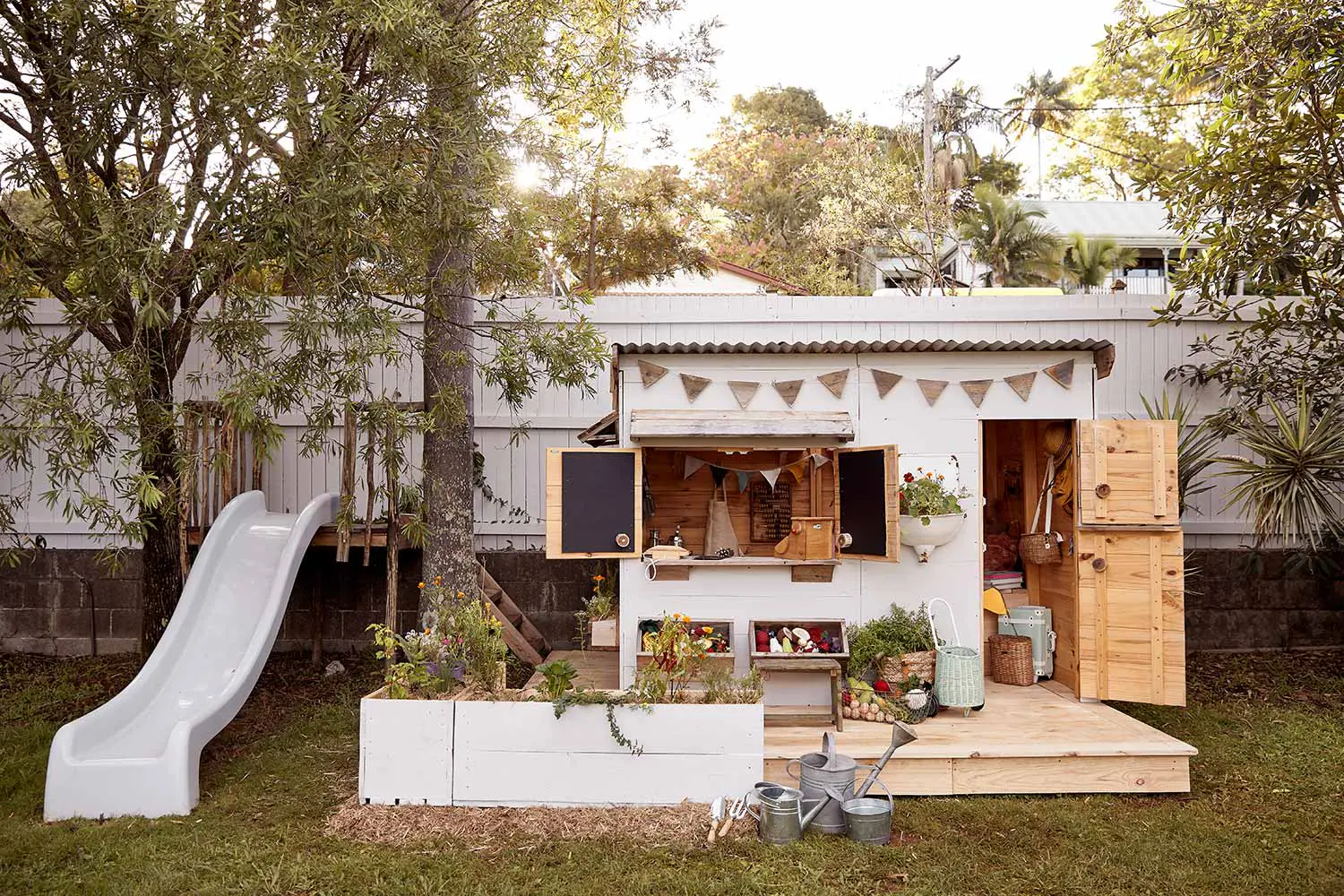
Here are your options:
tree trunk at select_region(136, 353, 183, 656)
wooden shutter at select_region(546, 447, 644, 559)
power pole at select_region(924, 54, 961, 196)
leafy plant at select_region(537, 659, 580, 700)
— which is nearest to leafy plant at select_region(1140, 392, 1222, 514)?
wooden shutter at select_region(546, 447, 644, 559)

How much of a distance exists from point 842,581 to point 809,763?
1762 mm

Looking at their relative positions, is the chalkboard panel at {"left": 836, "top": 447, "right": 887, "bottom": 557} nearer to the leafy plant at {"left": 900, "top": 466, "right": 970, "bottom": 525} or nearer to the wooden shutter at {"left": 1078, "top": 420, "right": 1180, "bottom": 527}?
the leafy plant at {"left": 900, "top": 466, "right": 970, "bottom": 525}

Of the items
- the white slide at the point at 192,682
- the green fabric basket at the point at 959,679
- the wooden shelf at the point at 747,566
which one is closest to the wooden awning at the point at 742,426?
the wooden shelf at the point at 747,566

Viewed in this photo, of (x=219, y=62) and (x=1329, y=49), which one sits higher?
(x=1329, y=49)

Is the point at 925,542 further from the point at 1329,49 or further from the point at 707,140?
the point at 707,140

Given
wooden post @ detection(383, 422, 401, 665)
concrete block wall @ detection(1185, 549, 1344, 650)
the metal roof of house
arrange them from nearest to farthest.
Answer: wooden post @ detection(383, 422, 401, 665) < concrete block wall @ detection(1185, 549, 1344, 650) < the metal roof of house

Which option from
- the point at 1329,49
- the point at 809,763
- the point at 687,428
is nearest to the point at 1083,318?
the point at 1329,49

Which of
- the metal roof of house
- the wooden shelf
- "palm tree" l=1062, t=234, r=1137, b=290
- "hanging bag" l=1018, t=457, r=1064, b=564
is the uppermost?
the metal roof of house

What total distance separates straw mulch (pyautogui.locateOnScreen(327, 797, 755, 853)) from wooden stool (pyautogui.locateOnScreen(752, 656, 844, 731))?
109 centimetres

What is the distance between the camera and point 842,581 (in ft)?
20.4

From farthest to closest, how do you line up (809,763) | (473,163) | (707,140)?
(707,140)
(473,163)
(809,763)

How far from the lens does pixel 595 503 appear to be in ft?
19.7

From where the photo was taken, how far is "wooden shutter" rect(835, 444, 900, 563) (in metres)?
5.82

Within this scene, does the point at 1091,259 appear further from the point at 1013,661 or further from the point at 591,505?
the point at 591,505
